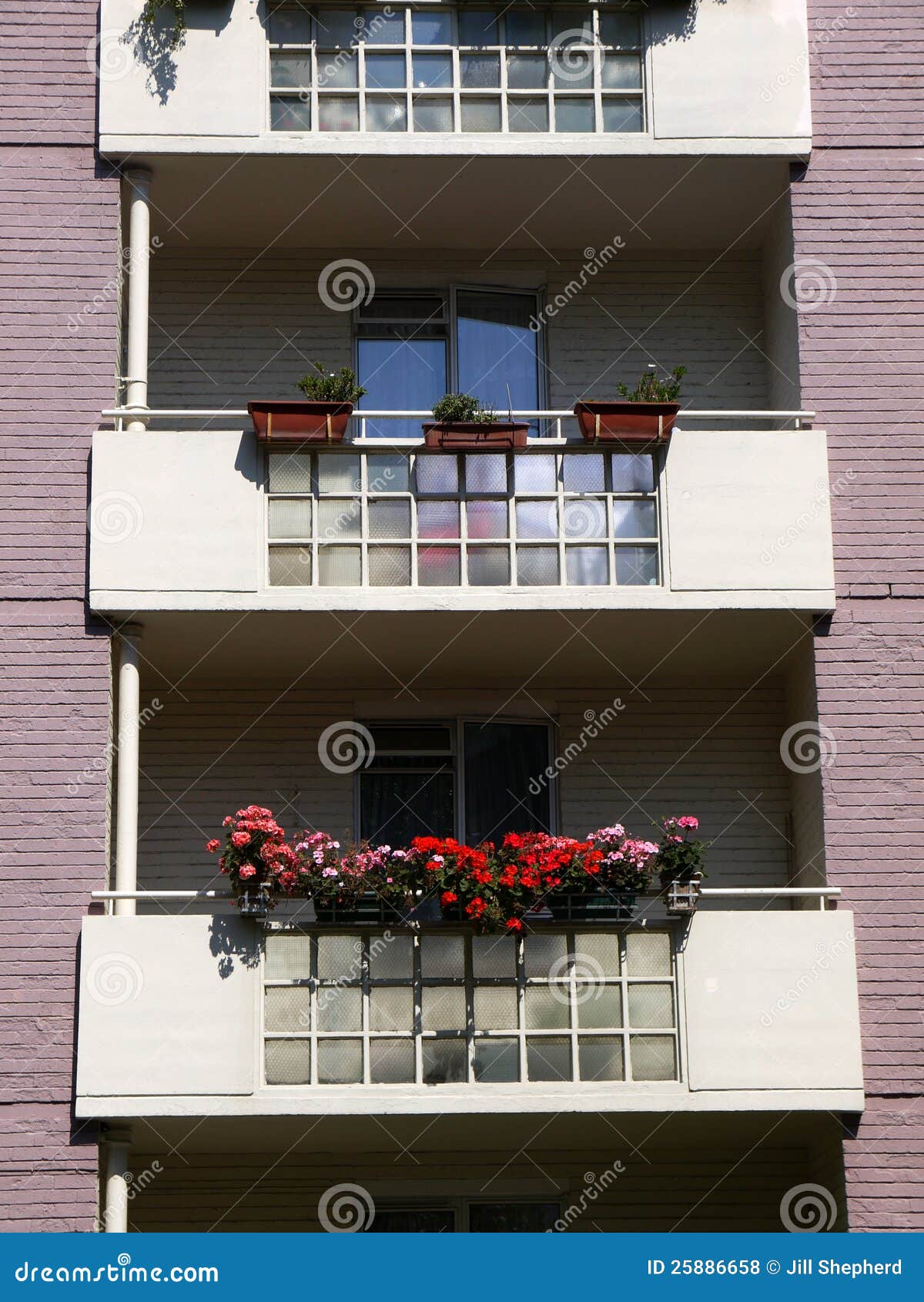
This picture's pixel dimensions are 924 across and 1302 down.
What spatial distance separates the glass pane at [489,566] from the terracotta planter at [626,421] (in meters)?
1.19

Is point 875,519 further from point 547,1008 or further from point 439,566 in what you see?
point 547,1008

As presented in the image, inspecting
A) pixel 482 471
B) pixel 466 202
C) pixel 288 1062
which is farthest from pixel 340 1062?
pixel 466 202

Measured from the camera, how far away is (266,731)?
16562 millimetres

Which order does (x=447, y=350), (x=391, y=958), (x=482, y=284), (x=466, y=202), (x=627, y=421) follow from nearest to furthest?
1. (x=391, y=958)
2. (x=627, y=421)
3. (x=466, y=202)
4. (x=447, y=350)
5. (x=482, y=284)

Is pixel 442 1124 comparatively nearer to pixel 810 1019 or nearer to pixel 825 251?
pixel 810 1019

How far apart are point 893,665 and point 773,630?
3.40 feet

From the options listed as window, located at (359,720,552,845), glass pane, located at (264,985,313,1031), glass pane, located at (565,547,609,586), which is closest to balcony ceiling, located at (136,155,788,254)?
glass pane, located at (565,547,609,586)

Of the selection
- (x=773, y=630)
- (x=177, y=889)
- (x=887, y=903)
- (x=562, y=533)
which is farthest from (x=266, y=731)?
(x=887, y=903)

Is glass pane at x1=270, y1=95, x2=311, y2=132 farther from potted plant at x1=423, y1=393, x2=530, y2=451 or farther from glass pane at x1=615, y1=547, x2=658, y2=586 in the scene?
glass pane at x1=615, y1=547, x2=658, y2=586

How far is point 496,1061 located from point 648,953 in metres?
1.40

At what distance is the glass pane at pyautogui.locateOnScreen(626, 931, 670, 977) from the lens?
46.8 ft

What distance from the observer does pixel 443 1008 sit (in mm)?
14148

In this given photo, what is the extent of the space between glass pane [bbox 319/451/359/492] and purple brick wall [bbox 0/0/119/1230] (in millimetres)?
1850

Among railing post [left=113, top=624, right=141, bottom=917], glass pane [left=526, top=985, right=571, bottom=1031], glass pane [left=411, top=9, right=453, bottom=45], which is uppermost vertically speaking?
glass pane [left=411, top=9, right=453, bottom=45]
